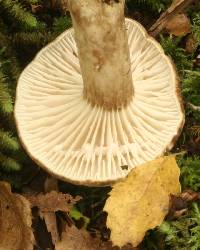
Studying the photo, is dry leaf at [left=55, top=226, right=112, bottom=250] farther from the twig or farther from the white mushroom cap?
the twig

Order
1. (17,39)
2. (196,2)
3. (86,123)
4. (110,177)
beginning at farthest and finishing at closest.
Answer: (196,2) < (17,39) < (86,123) < (110,177)

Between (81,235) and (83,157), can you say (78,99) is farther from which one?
(81,235)

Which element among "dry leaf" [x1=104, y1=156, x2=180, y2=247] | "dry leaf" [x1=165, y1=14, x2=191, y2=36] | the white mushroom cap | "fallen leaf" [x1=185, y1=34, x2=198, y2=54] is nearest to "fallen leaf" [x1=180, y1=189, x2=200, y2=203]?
"dry leaf" [x1=104, y1=156, x2=180, y2=247]

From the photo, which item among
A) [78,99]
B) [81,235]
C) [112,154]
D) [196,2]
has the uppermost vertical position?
[196,2]

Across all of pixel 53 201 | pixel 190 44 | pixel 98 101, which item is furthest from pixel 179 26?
pixel 53 201

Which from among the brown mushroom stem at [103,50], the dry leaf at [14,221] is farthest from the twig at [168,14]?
the dry leaf at [14,221]

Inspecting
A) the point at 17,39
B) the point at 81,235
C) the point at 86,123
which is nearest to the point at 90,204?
the point at 81,235

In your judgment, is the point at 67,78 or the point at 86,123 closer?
the point at 86,123
